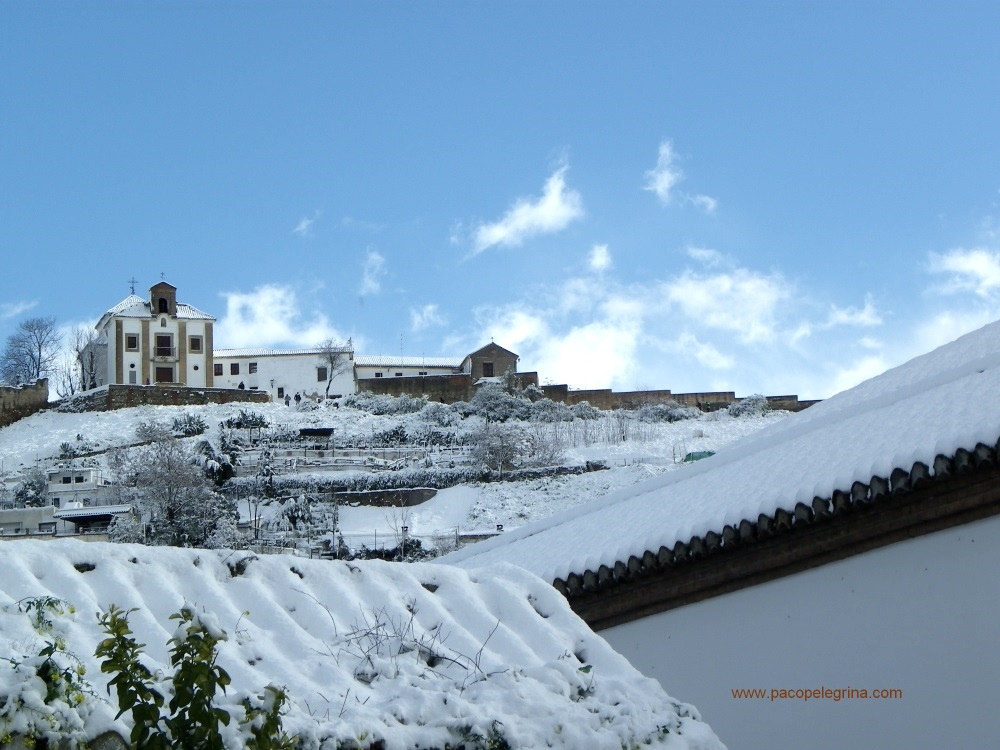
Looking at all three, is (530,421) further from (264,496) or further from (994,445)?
(994,445)

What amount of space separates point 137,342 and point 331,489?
84.3 feet

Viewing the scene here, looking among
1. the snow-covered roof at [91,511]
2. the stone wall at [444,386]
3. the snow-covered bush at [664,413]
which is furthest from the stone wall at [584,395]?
the snow-covered roof at [91,511]

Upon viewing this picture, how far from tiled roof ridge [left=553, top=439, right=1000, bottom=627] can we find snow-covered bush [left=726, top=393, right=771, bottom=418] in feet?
131

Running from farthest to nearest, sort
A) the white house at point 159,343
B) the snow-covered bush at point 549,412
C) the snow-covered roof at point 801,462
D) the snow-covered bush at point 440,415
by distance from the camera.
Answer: the white house at point 159,343 < the snow-covered bush at point 549,412 < the snow-covered bush at point 440,415 < the snow-covered roof at point 801,462

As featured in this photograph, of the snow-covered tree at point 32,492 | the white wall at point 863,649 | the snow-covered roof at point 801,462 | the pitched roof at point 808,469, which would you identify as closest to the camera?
the white wall at point 863,649

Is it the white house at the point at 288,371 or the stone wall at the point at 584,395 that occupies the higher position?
the white house at the point at 288,371

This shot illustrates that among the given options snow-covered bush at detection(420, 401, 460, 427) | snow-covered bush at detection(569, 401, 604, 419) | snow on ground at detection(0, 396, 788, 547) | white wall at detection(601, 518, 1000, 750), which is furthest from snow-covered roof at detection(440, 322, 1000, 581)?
snow-covered bush at detection(569, 401, 604, 419)

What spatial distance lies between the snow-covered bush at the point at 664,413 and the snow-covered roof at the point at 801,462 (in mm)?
35800

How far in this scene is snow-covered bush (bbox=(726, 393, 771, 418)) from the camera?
46.9 m

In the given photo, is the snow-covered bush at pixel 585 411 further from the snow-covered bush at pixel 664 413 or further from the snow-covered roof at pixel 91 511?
the snow-covered roof at pixel 91 511

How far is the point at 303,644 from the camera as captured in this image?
388cm

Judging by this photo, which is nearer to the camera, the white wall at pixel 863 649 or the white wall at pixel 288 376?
the white wall at pixel 863 649

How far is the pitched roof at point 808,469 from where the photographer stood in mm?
6527

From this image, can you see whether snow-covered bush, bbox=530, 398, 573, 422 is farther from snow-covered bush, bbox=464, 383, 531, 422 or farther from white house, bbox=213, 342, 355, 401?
white house, bbox=213, 342, 355, 401
